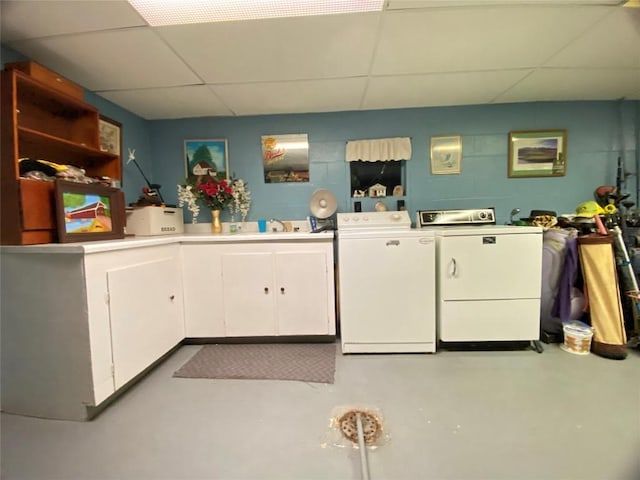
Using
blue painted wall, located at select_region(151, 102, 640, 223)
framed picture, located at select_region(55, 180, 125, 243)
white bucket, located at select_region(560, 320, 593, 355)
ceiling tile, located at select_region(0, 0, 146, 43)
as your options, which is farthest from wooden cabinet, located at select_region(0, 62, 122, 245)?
white bucket, located at select_region(560, 320, 593, 355)

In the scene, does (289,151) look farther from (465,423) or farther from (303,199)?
(465,423)

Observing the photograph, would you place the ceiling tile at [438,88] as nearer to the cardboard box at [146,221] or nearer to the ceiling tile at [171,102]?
the ceiling tile at [171,102]

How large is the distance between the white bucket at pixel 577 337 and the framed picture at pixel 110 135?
3893 millimetres

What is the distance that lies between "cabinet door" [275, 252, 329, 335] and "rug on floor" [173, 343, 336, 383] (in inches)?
7.1

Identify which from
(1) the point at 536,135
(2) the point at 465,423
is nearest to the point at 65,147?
(2) the point at 465,423

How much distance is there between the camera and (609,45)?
179 cm

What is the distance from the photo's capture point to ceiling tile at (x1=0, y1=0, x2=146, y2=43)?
133 centimetres

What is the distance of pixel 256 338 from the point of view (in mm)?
2297

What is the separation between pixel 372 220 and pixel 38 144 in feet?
8.06

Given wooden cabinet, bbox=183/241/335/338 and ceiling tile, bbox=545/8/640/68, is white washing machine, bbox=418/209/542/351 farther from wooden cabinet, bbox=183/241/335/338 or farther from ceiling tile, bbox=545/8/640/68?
ceiling tile, bbox=545/8/640/68

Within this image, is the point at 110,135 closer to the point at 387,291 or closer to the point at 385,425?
the point at 387,291

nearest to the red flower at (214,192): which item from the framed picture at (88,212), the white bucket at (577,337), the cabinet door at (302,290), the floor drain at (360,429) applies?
the framed picture at (88,212)

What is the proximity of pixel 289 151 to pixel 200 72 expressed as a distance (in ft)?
3.40

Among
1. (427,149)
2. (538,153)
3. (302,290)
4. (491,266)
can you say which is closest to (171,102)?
(302,290)
